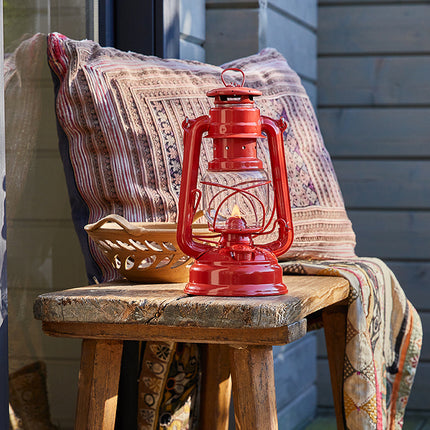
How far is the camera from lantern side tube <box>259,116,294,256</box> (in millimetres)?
1138

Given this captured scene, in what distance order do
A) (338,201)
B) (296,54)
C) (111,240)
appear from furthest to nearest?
(296,54), (338,201), (111,240)

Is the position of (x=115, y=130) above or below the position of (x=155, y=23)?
below

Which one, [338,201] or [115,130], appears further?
[338,201]

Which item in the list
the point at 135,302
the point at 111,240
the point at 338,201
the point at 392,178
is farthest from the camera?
the point at 392,178

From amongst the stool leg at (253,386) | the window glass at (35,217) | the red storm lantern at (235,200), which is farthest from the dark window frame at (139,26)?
the stool leg at (253,386)

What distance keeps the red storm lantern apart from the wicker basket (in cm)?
5

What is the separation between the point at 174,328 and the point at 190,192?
8.0 inches

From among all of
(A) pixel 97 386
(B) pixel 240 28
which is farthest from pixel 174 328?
(B) pixel 240 28

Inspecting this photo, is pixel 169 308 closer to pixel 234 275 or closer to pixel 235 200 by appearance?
pixel 234 275

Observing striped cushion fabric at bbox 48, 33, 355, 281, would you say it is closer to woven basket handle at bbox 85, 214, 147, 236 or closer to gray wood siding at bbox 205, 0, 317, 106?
woven basket handle at bbox 85, 214, 147, 236

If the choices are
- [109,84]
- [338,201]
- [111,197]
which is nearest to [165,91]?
[109,84]

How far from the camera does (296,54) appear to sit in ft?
7.45

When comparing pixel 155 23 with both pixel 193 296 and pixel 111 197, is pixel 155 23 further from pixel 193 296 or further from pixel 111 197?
pixel 193 296

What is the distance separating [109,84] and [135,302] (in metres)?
0.50
